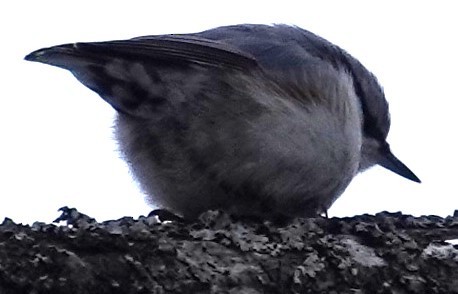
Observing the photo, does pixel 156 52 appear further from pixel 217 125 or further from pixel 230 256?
pixel 230 256

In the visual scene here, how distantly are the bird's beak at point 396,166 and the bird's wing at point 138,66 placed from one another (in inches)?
47.9

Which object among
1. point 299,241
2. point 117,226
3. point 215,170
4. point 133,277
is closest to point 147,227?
point 117,226

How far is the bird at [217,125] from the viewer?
9.42 ft

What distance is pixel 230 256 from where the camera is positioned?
6.47 feet

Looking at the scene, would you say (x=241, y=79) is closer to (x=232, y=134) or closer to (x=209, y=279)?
(x=232, y=134)

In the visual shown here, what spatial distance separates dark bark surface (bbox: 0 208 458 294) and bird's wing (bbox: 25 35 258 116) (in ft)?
2.68

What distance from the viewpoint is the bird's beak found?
4.00 meters

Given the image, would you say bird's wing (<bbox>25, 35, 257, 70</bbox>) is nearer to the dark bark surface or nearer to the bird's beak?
the dark bark surface

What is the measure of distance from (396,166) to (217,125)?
1523 mm

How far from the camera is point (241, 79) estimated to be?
3.09 metres

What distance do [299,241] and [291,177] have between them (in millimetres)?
842

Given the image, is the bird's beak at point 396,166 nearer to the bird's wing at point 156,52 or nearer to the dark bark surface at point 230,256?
Result: the bird's wing at point 156,52

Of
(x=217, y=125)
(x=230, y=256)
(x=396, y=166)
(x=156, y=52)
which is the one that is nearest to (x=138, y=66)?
(x=156, y=52)

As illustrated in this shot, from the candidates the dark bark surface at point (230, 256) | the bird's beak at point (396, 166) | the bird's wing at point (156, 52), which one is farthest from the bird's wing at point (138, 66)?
the bird's beak at point (396, 166)
